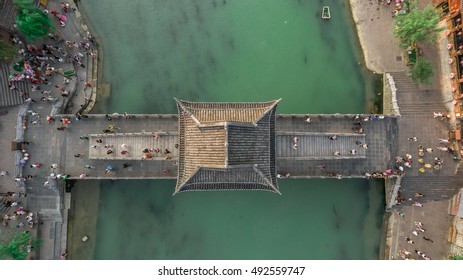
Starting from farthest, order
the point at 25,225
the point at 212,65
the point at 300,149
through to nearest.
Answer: the point at 212,65 → the point at 25,225 → the point at 300,149

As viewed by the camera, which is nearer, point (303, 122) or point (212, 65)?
point (303, 122)

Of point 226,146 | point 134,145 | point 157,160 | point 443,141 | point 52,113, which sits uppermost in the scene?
point 52,113

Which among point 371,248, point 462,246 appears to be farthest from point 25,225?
Result: point 462,246

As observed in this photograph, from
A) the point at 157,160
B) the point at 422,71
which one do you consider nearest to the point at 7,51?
the point at 157,160

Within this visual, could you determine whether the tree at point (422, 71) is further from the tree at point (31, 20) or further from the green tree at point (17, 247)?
the green tree at point (17, 247)

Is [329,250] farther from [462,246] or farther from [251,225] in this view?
[462,246]

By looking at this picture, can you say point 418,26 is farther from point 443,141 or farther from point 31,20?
point 31,20

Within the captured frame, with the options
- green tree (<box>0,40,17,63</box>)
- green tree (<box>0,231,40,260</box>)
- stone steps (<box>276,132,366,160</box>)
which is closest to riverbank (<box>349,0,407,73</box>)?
stone steps (<box>276,132,366,160</box>)
